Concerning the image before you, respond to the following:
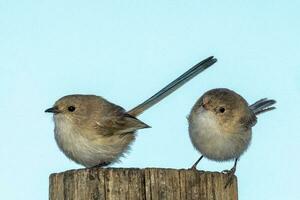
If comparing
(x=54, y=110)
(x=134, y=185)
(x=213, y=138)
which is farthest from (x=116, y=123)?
(x=134, y=185)

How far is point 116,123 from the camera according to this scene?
26.3ft

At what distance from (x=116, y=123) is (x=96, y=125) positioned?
0.97 ft

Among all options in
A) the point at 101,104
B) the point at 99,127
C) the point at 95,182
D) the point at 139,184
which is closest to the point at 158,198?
the point at 139,184

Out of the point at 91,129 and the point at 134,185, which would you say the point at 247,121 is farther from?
the point at 134,185

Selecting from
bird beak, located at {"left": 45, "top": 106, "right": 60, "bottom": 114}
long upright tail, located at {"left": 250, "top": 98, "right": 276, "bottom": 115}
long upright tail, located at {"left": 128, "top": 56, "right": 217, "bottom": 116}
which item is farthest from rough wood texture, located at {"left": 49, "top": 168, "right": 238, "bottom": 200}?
long upright tail, located at {"left": 250, "top": 98, "right": 276, "bottom": 115}

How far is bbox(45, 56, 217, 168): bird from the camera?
765 cm

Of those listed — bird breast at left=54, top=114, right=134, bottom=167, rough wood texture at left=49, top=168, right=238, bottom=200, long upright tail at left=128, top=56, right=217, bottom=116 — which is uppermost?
long upright tail at left=128, top=56, right=217, bottom=116

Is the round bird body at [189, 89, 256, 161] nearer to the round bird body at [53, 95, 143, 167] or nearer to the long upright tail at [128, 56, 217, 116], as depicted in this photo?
the long upright tail at [128, 56, 217, 116]

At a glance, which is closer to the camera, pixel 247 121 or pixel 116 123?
pixel 116 123

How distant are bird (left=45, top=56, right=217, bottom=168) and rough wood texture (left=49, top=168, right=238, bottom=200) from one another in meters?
2.49

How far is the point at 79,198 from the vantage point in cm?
492

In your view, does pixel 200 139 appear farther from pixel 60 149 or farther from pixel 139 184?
pixel 139 184

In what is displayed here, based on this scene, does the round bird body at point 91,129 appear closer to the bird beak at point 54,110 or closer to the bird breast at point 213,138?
the bird beak at point 54,110

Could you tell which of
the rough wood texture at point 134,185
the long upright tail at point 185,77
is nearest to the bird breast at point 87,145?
the long upright tail at point 185,77
